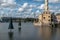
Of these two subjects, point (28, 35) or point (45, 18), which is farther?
point (45, 18)

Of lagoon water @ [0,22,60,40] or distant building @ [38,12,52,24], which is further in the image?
distant building @ [38,12,52,24]

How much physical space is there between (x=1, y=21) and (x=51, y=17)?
1857 inches

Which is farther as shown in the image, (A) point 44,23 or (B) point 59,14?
(B) point 59,14

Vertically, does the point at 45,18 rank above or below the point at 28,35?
above

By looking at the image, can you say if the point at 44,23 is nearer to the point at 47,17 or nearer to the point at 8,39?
the point at 47,17

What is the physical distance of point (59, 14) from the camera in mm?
121812

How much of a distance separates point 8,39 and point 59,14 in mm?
95518

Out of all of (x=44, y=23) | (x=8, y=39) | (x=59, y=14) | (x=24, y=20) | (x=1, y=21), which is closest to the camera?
(x=8, y=39)

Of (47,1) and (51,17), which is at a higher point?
(47,1)

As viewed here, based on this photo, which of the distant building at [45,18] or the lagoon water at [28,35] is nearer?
the lagoon water at [28,35]

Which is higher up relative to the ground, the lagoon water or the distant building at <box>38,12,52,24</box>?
the distant building at <box>38,12,52,24</box>

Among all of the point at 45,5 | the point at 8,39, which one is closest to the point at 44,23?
the point at 45,5

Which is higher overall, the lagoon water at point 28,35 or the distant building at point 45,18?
the distant building at point 45,18

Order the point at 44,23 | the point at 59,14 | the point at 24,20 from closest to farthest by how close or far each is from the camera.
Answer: the point at 44,23 → the point at 59,14 → the point at 24,20
